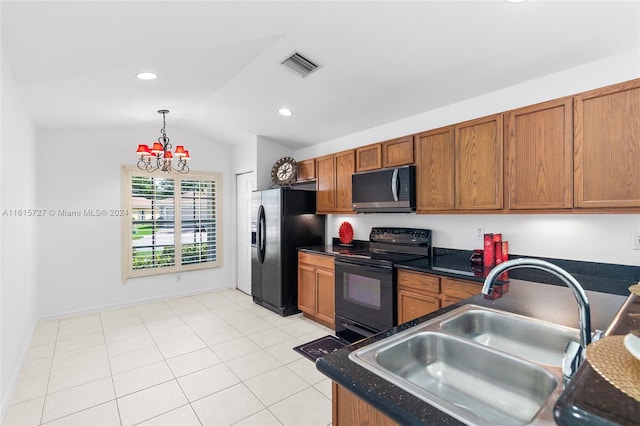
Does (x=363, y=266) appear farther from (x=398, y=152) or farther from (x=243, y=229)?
(x=243, y=229)

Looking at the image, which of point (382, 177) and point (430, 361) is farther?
point (382, 177)

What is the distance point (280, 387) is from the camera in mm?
2551

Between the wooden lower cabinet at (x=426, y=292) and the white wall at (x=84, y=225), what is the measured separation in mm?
3931

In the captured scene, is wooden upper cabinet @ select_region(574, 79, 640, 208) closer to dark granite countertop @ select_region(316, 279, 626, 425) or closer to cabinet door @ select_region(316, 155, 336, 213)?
dark granite countertop @ select_region(316, 279, 626, 425)

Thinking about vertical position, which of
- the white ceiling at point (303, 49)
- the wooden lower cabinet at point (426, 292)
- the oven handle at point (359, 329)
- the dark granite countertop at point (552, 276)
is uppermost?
the white ceiling at point (303, 49)

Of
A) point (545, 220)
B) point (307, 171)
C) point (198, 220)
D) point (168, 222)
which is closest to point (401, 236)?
point (545, 220)

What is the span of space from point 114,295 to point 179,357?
7.49ft

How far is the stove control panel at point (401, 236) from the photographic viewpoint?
3.29 meters

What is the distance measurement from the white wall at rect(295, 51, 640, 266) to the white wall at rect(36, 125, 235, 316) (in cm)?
394

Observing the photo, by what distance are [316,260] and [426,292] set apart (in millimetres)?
1564

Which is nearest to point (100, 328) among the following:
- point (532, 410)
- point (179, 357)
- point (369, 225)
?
point (179, 357)

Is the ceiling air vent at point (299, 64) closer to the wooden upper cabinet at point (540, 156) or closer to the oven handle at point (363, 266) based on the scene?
the wooden upper cabinet at point (540, 156)

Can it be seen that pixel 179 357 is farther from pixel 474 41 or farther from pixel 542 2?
pixel 542 2

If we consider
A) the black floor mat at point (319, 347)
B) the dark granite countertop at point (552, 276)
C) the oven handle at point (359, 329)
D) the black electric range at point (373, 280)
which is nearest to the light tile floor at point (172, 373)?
the black floor mat at point (319, 347)
